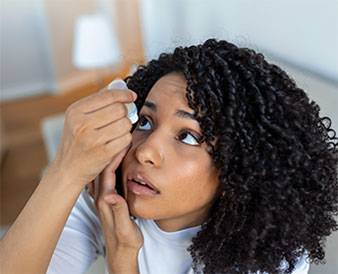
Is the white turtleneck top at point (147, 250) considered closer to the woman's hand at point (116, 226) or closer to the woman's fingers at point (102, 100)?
the woman's hand at point (116, 226)

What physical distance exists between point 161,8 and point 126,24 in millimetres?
1763

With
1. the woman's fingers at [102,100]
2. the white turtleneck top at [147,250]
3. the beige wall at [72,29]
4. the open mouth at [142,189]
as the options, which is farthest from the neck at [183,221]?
the beige wall at [72,29]

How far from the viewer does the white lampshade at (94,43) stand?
7.50 feet

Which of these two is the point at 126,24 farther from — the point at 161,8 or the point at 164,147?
the point at 164,147

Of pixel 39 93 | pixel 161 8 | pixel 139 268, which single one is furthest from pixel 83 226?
pixel 39 93

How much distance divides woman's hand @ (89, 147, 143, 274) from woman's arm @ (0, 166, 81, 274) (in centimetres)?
8

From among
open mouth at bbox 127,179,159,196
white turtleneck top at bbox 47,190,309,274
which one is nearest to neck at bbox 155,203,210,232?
white turtleneck top at bbox 47,190,309,274

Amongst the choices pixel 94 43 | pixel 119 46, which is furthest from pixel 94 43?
pixel 119 46

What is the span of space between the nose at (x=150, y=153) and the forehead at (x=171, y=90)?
7 centimetres

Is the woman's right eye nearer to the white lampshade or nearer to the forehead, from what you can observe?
the forehead

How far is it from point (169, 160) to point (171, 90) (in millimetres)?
120

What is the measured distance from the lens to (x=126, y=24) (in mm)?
3691

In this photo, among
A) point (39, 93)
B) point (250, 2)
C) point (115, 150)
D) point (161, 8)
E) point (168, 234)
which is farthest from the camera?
point (39, 93)

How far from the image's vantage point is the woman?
77cm
